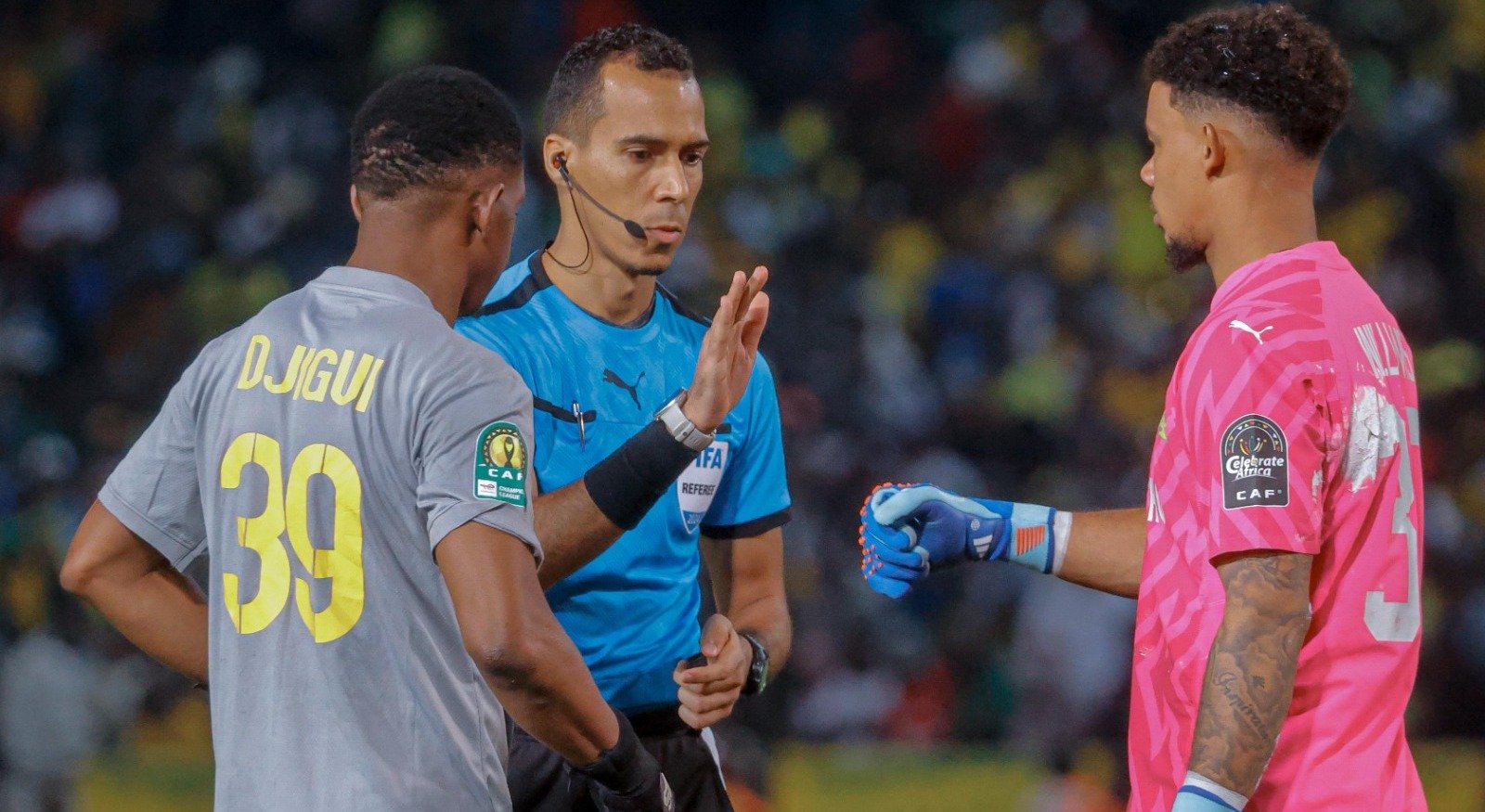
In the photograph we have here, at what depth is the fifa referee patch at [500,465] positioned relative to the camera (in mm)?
2141

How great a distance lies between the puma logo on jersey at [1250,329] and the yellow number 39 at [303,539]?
4.26 ft

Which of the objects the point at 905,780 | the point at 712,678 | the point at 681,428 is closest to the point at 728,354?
the point at 681,428

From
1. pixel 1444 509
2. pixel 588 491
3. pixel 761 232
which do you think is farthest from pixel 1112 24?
pixel 588 491

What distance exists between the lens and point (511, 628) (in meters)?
2.11

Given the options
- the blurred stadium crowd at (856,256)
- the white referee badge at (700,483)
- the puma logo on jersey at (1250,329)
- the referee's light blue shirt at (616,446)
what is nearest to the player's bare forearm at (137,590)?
the referee's light blue shirt at (616,446)

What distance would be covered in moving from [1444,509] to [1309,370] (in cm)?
531

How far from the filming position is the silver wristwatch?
8.71 feet

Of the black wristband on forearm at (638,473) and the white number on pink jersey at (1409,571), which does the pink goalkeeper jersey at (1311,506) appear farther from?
the black wristband on forearm at (638,473)

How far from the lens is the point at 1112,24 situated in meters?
8.16

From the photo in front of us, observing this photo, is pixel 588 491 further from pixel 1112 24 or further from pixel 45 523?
pixel 1112 24

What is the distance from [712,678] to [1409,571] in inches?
50.0

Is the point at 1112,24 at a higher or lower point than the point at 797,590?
higher

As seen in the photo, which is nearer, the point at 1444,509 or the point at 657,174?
the point at 657,174

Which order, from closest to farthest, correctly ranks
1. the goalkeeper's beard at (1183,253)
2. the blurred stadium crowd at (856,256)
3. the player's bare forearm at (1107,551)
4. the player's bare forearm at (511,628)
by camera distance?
the player's bare forearm at (511,628) → the goalkeeper's beard at (1183,253) → the player's bare forearm at (1107,551) → the blurred stadium crowd at (856,256)
